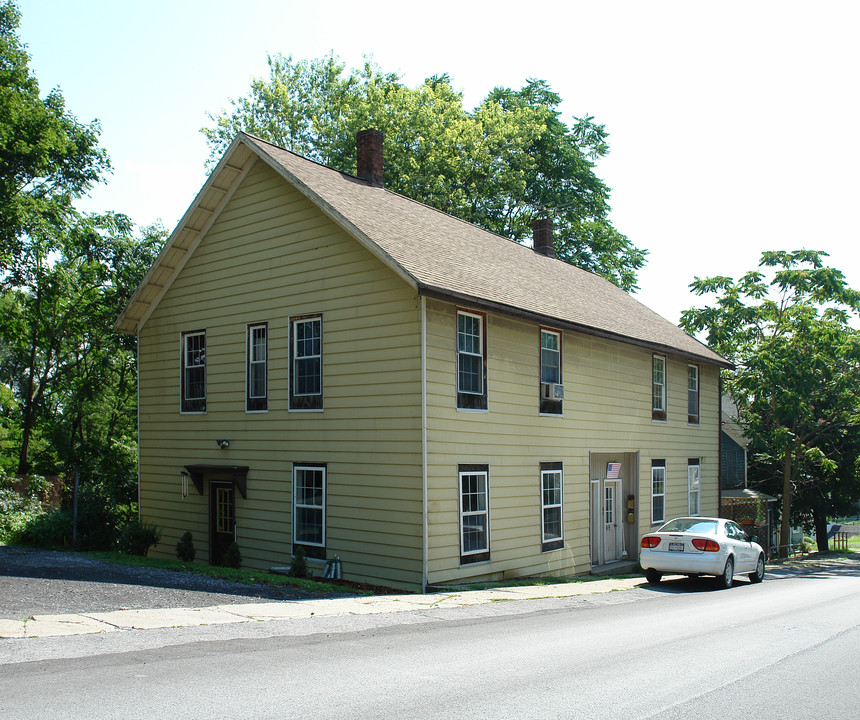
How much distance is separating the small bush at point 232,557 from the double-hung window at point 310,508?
5.75 feet

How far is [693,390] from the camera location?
26.0 m

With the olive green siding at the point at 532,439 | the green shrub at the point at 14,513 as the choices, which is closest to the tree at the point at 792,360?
the olive green siding at the point at 532,439

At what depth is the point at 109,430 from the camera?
33406 millimetres

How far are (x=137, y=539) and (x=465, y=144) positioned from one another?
24.2 meters

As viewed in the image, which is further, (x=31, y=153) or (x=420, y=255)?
(x=31, y=153)

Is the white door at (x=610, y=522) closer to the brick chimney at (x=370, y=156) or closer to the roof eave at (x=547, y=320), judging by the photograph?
the roof eave at (x=547, y=320)

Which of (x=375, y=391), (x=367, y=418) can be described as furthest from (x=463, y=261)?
(x=367, y=418)

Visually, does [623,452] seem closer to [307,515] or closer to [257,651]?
[307,515]

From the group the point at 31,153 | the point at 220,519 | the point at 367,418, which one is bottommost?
the point at 220,519

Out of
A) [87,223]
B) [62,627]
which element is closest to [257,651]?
[62,627]

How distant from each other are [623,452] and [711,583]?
4.76 metres

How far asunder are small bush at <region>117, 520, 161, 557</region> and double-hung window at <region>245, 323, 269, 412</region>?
4031mm

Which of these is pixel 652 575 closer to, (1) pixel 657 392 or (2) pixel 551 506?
(2) pixel 551 506

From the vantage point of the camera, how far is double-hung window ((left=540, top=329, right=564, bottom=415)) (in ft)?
59.5
